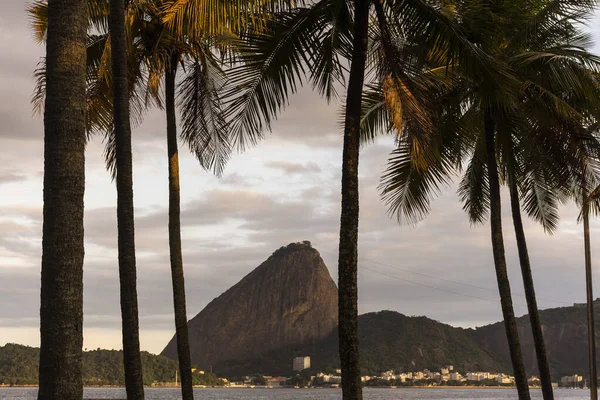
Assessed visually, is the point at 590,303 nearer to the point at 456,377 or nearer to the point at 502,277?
the point at 502,277

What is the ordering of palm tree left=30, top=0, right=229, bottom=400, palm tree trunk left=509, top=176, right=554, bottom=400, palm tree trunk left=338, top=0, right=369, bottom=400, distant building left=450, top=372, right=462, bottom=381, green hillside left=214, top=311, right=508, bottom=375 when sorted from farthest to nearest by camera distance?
distant building left=450, top=372, right=462, bottom=381
green hillside left=214, top=311, right=508, bottom=375
palm tree trunk left=509, top=176, right=554, bottom=400
palm tree left=30, top=0, right=229, bottom=400
palm tree trunk left=338, top=0, right=369, bottom=400

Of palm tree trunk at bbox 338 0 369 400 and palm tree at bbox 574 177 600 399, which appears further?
palm tree at bbox 574 177 600 399

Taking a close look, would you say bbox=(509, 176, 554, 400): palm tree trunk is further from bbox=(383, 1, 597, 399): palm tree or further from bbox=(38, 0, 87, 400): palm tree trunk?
bbox=(38, 0, 87, 400): palm tree trunk

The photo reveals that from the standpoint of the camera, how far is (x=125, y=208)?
12.2 m

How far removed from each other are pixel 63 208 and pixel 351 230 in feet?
20.6

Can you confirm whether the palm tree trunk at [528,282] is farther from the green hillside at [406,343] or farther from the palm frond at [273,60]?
the green hillside at [406,343]

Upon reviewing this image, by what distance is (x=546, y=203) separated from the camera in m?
26.0

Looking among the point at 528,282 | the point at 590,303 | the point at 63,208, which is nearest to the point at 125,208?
the point at 63,208

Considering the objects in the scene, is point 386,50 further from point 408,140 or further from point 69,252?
point 69,252

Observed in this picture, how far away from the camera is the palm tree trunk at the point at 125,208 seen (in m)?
11.9

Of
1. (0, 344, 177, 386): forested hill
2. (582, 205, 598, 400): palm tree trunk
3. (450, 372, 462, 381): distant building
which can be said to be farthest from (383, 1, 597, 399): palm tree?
(450, 372, 462, 381): distant building

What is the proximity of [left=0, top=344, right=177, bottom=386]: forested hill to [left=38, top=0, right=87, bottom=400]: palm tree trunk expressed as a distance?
16134cm

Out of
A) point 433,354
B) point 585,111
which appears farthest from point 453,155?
point 433,354

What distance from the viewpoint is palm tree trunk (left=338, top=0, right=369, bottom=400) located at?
458 inches
